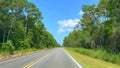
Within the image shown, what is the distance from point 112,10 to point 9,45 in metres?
17.7

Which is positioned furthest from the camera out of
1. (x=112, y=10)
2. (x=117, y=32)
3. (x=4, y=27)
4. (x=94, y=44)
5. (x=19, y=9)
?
(x=94, y=44)

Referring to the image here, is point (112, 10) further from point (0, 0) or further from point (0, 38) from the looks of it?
point (0, 38)

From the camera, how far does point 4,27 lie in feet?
202

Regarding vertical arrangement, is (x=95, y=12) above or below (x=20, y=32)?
above

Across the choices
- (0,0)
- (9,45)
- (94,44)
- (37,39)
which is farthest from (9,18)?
(37,39)

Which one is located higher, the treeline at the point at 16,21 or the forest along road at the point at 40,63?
the treeline at the point at 16,21

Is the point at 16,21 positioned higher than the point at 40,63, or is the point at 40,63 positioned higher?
the point at 16,21

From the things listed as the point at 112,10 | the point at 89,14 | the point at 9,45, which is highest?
the point at 89,14

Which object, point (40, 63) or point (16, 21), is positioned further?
point (16, 21)

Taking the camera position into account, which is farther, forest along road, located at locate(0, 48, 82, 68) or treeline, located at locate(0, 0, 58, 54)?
treeline, located at locate(0, 0, 58, 54)

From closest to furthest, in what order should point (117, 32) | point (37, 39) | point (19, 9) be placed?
1. point (117, 32)
2. point (19, 9)
3. point (37, 39)

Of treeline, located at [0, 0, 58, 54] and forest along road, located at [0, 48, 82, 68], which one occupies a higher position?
treeline, located at [0, 0, 58, 54]

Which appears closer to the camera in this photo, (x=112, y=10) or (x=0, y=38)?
(x=112, y=10)

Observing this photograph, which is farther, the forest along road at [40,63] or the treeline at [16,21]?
the treeline at [16,21]
